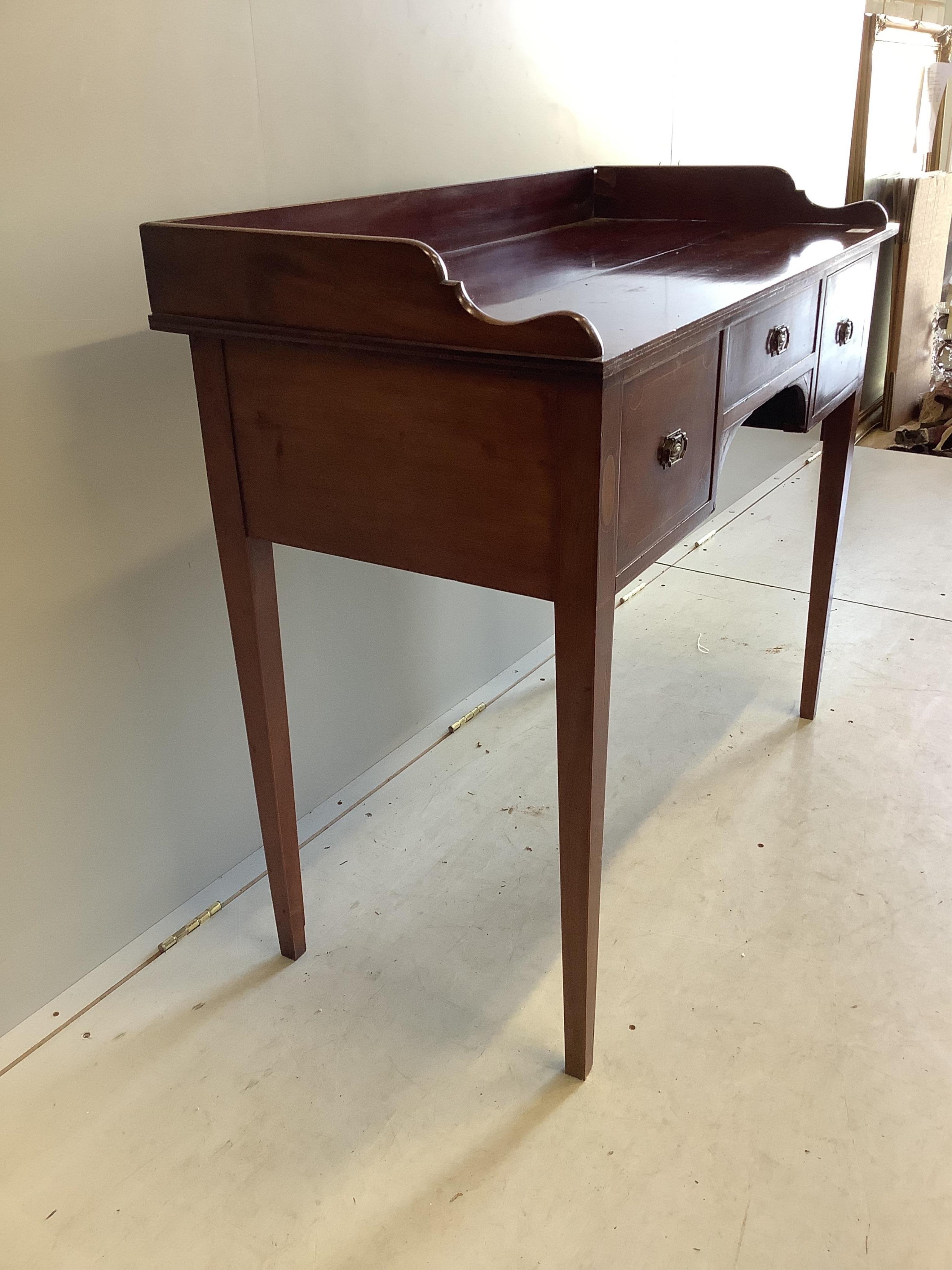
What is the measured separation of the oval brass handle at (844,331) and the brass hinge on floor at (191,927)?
4.60ft

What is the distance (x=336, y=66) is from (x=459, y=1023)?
146 centimetres

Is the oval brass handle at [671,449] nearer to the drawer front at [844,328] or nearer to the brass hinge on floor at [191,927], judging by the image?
the drawer front at [844,328]

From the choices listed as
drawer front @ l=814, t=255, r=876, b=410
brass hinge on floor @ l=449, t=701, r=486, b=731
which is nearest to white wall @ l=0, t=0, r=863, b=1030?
brass hinge on floor @ l=449, t=701, r=486, b=731

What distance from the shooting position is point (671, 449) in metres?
1.24

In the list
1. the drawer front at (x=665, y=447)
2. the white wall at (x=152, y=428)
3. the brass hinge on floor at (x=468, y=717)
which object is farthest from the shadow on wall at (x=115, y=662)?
the drawer front at (x=665, y=447)

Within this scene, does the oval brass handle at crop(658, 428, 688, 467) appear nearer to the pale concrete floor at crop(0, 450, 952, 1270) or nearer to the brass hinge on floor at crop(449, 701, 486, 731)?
the pale concrete floor at crop(0, 450, 952, 1270)

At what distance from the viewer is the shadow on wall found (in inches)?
54.8

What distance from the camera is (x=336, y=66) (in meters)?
1.64

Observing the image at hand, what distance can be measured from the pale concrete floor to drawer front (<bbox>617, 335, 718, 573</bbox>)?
73 centimetres

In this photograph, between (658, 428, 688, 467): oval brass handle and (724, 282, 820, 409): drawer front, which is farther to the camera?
(724, 282, 820, 409): drawer front

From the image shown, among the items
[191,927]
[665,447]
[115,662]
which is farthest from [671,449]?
[191,927]

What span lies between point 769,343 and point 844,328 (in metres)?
0.42

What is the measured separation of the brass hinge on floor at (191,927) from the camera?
1684 mm

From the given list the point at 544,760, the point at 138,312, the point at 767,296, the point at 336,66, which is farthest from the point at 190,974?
the point at 336,66
